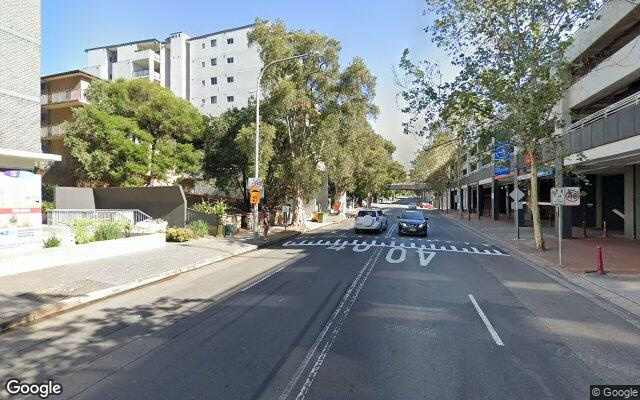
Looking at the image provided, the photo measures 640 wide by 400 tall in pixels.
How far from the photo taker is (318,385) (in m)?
4.87

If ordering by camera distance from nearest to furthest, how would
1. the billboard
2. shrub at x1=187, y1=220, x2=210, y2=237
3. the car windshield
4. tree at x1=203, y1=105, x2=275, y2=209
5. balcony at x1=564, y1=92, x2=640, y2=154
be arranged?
A: the billboard
balcony at x1=564, y1=92, x2=640, y2=154
shrub at x1=187, y1=220, x2=210, y2=237
the car windshield
tree at x1=203, y1=105, x2=275, y2=209

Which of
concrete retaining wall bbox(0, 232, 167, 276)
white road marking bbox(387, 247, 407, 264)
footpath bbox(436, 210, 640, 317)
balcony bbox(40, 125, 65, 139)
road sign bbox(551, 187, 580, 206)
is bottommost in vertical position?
footpath bbox(436, 210, 640, 317)

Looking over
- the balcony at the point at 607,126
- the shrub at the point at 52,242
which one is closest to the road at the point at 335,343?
the shrub at the point at 52,242

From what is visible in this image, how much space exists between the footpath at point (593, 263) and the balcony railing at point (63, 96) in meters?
37.2

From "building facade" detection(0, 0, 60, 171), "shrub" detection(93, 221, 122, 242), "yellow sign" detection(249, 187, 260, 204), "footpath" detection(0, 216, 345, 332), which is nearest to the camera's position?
"footpath" detection(0, 216, 345, 332)

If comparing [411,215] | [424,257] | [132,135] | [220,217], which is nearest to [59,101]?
[132,135]

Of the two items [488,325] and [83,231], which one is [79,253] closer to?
[83,231]

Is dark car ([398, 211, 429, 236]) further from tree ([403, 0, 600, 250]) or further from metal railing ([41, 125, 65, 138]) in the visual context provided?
metal railing ([41, 125, 65, 138])

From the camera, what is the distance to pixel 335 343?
627 cm

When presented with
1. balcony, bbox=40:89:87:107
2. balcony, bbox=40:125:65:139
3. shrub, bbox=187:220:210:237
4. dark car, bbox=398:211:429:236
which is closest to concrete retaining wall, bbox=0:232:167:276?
shrub, bbox=187:220:210:237

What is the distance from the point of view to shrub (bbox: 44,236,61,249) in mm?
13264

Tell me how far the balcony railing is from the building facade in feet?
80.5

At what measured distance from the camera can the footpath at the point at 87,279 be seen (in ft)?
26.8

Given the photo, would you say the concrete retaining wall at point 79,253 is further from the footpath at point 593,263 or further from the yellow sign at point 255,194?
the footpath at point 593,263
